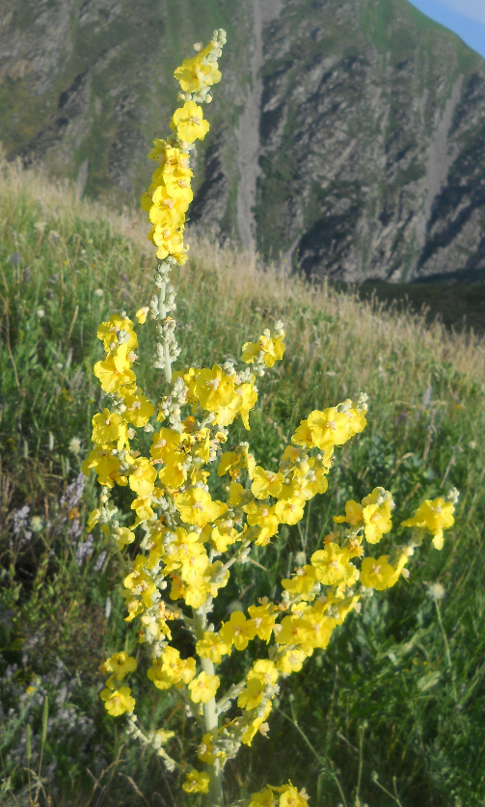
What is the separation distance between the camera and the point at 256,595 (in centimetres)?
221

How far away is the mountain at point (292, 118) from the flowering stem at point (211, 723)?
8734 cm

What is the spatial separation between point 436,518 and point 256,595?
1207 millimetres

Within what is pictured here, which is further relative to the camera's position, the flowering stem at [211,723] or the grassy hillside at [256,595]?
the grassy hillside at [256,595]

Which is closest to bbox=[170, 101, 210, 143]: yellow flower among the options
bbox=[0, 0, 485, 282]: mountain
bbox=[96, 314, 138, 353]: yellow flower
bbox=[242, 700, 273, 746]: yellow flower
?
bbox=[96, 314, 138, 353]: yellow flower

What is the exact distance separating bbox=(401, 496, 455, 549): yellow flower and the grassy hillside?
28.3 inches

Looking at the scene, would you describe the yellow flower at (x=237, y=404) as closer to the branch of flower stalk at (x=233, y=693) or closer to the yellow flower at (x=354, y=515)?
the yellow flower at (x=354, y=515)

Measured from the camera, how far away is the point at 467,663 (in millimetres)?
1854

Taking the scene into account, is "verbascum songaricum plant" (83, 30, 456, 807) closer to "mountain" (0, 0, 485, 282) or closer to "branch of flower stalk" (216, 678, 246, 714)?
"branch of flower stalk" (216, 678, 246, 714)

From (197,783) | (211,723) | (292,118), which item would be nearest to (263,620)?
(211,723)

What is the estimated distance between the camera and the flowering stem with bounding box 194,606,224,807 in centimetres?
138

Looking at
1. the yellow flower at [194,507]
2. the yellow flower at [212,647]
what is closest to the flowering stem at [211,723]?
the yellow flower at [212,647]

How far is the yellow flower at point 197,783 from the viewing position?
53.8 inches

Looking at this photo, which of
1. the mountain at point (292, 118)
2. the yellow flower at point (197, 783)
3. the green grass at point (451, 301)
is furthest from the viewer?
the mountain at point (292, 118)

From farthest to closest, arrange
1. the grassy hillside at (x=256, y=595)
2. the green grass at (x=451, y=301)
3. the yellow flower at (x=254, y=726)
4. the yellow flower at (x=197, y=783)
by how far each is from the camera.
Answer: the green grass at (x=451, y=301) < the grassy hillside at (x=256, y=595) < the yellow flower at (x=197, y=783) < the yellow flower at (x=254, y=726)
